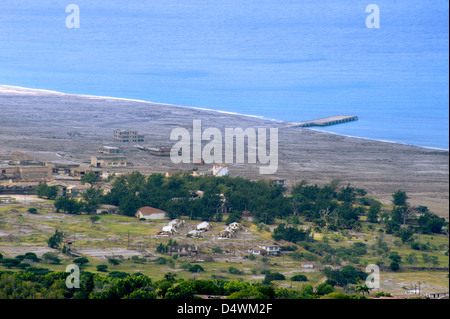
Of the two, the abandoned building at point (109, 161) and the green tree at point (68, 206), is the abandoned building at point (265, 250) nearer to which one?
the green tree at point (68, 206)

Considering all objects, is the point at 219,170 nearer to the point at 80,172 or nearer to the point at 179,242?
the point at 80,172

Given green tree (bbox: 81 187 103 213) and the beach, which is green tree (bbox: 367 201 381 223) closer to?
the beach

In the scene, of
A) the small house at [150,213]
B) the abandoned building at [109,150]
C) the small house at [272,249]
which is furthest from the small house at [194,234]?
the abandoned building at [109,150]

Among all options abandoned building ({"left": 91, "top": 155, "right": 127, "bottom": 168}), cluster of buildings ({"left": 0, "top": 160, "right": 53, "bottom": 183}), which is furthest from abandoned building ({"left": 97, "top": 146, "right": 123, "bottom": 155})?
cluster of buildings ({"left": 0, "top": 160, "right": 53, "bottom": 183})

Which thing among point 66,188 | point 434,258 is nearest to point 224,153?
point 66,188

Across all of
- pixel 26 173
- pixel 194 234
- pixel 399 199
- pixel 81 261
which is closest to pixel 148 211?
pixel 194 234

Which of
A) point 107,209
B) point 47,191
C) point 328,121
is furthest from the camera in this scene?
point 328,121
